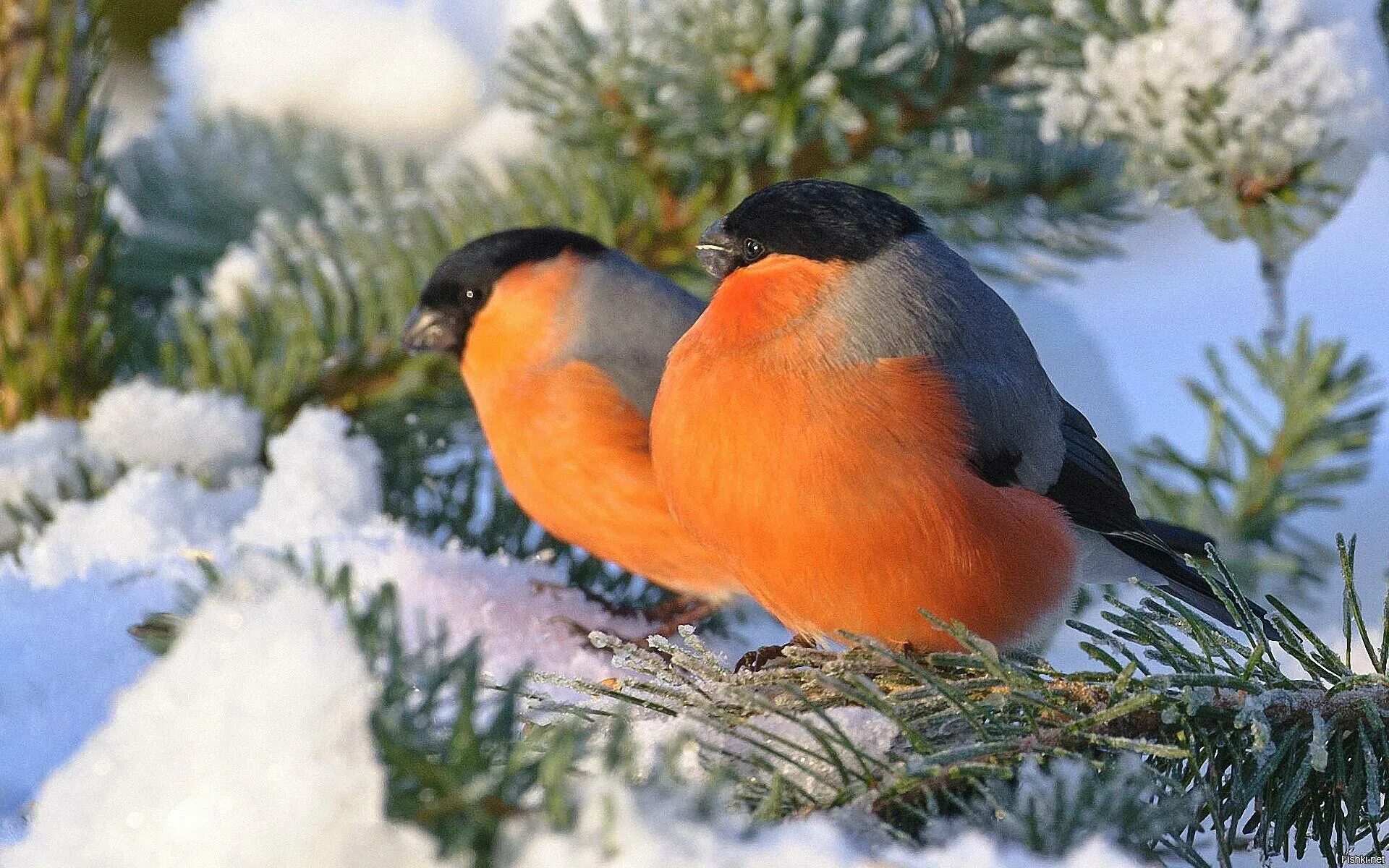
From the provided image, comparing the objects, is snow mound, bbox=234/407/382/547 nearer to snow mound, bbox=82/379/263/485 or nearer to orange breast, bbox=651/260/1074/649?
snow mound, bbox=82/379/263/485

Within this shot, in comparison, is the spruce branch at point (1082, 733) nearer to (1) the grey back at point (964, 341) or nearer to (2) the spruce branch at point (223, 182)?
(1) the grey back at point (964, 341)

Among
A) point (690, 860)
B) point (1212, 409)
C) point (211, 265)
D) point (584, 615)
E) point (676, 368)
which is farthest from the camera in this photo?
point (211, 265)

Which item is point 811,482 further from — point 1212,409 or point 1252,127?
point 1212,409

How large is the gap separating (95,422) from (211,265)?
0.50 m

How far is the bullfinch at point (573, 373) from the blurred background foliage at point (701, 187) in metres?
0.05

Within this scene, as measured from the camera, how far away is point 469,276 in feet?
5.38

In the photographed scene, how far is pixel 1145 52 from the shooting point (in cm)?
115

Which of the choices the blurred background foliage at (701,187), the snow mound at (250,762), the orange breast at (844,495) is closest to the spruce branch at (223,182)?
the blurred background foliage at (701,187)

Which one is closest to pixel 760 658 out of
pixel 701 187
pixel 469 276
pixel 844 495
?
pixel 844 495

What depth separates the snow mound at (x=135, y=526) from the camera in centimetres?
123

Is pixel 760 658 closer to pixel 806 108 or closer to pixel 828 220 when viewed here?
pixel 828 220

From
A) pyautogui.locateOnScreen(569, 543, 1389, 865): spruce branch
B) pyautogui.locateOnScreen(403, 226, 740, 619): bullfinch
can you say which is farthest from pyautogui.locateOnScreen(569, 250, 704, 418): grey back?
pyautogui.locateOnScreen(569, 543, 1389, 865): spruce branch

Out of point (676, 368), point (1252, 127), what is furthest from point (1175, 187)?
point (676, 368)

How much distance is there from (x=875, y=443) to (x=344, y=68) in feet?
4.00
